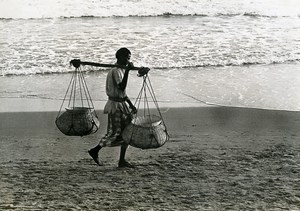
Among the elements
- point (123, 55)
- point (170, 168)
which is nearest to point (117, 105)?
point (123, 55)

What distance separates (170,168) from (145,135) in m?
0.47

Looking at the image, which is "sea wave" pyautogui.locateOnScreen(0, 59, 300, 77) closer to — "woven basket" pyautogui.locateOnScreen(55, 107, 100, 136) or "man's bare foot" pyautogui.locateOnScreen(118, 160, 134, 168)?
"woven basket" pyautogui.locateOnScreen(55, 107, 100, 136)

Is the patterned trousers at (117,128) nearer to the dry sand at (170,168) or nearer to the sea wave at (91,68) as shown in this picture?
the dry sand at (170,168)

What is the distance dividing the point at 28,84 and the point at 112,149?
2213 mm

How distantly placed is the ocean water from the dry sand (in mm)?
726

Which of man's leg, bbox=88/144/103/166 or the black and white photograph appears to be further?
man's leg, bbox=88/144/103/166

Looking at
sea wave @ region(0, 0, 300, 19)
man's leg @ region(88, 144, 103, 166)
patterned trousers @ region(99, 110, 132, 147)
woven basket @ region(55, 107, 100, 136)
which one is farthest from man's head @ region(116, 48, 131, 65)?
→ sea wave @ region(0, 0, 300, 19)

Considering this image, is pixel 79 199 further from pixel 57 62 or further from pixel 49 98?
pixel 57 62

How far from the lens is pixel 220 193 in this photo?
2916 millimetres

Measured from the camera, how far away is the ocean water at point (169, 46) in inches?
208

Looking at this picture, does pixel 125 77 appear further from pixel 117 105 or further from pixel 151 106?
pixel 151 106

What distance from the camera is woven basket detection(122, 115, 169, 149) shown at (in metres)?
2.98

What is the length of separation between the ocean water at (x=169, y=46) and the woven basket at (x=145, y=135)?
2027 mm

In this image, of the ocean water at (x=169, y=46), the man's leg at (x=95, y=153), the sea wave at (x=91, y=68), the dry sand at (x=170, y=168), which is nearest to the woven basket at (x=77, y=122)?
the man's leg at (x=95, y=153)
